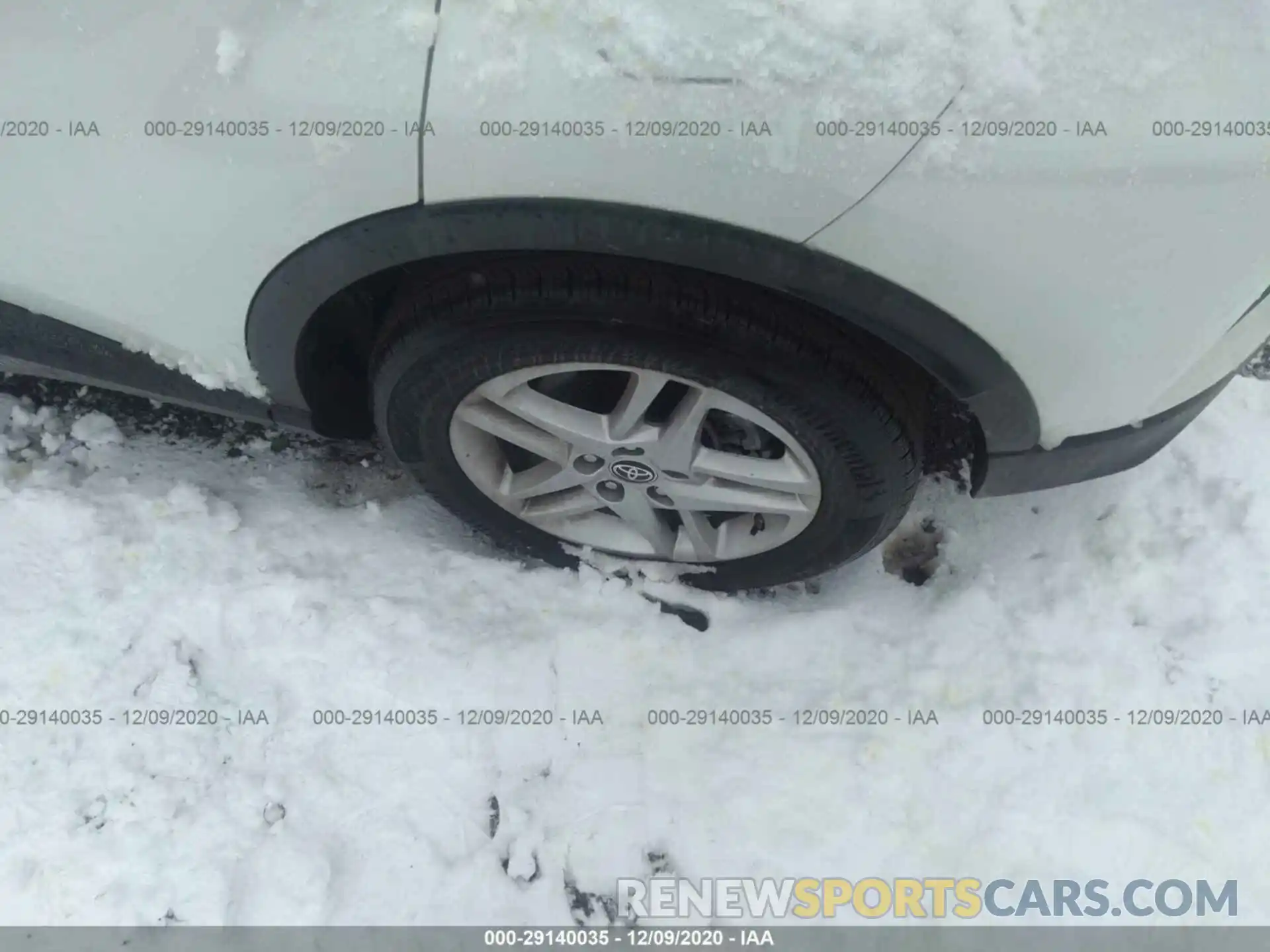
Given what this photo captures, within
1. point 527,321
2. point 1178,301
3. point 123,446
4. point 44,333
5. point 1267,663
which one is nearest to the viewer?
point 1178,301

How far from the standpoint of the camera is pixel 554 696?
2006mm

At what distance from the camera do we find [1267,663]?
2008 mm

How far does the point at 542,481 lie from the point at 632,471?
0.23 m

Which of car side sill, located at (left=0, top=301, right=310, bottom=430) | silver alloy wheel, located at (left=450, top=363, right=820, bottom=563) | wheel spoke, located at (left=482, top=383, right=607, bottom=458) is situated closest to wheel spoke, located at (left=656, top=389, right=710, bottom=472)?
silver alloy wheel, located at (left=450, top=363, right=820, bottom=563)

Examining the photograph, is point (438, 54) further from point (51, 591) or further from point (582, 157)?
point (51, 591)

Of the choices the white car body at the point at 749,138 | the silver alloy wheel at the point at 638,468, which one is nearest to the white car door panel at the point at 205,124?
the white car body at the point at 749,138

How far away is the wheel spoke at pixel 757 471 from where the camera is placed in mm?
1709

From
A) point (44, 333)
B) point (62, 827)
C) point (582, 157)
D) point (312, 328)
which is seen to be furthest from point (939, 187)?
point (62, 827)

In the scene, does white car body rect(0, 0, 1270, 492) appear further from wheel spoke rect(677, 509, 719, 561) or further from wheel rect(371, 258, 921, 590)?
wheel spoke rect(677, 509, 719, 561)

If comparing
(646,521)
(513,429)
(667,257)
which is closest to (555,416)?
(513,429)

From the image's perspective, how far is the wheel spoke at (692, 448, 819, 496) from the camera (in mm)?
1709

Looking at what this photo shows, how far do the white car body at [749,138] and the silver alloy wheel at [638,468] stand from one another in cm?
40

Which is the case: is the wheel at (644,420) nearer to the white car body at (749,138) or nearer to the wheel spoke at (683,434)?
the wheel spoke at (683,434)

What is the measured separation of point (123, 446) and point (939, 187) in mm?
2024
